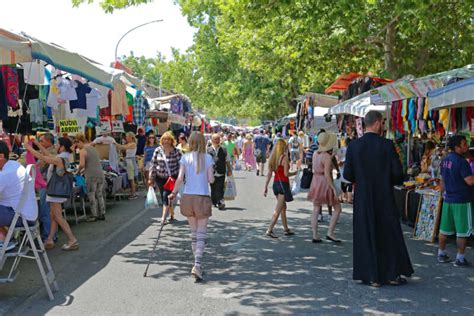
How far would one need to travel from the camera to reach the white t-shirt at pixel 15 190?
661cm

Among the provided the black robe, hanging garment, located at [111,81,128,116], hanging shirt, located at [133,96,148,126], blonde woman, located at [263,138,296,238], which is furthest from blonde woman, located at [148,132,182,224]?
hanging shirt, located at [133,96,148,126]

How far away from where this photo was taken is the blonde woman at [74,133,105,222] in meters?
12.1

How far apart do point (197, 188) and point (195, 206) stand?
Answer: 0.72 feet

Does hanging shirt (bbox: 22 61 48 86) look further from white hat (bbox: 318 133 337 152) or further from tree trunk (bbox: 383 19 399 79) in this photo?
tree trunk (bbox: 383 19 399 79)

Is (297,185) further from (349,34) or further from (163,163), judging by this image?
(349,34)

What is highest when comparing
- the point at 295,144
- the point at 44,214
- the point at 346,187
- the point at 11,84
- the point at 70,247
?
the point at 11,84

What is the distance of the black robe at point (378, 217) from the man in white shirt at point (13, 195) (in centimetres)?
362

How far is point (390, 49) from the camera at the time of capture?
61.6 feet

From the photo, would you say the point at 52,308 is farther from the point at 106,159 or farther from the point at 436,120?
the point at 106,159

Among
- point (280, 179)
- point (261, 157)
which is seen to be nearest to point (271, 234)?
point (280, 179)

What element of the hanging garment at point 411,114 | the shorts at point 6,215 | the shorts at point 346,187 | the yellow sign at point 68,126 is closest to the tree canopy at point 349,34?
the hanging garment at point 411,114

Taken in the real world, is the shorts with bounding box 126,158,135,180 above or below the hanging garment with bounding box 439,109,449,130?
below

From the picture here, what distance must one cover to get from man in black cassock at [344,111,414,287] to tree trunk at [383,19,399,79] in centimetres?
1174

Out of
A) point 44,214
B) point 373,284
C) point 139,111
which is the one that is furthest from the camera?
point 139,111
